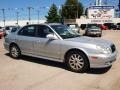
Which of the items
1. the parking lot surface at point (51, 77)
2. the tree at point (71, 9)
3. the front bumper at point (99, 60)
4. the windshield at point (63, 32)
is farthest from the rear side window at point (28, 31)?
the tree at point (71, 9)

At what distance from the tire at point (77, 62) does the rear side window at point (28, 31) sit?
6.95ft

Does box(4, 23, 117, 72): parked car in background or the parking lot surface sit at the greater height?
box(4, 23, 117, 72): parked car in background

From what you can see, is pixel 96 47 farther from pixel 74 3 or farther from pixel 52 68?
pixel 74 3

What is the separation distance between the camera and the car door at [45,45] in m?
9.08

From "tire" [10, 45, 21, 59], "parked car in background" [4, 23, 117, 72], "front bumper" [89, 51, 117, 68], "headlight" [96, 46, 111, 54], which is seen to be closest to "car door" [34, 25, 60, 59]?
"parked car in background" [4, 23, 117, 72]

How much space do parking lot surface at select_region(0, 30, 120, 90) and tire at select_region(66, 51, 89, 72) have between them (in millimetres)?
202

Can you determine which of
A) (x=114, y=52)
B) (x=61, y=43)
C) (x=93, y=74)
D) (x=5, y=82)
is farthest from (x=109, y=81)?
(x=5, y=82)

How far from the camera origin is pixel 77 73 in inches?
332

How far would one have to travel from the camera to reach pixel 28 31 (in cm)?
1043

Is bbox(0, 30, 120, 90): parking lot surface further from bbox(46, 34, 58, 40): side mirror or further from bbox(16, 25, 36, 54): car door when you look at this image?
bbox(46, 34, 58, 40): side mirror

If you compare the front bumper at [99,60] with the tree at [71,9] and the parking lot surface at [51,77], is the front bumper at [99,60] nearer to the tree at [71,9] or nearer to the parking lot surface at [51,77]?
the parking lot surface at [51,77]

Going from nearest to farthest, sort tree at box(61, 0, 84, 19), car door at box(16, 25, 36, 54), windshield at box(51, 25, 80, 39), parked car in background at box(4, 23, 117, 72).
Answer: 1. parked car in background at box(4, 23, 117, 72)
2. windshield at box(51, 25, 80, 39)
3. car door at box(16, 25, 36, 54)
4. tree at box(61, 0, 84, 19)

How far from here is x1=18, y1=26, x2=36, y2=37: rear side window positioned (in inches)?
399

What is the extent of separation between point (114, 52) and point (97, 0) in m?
59.8
